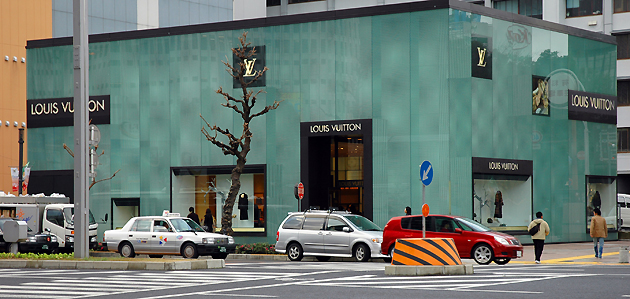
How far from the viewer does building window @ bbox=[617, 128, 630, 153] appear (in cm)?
5419

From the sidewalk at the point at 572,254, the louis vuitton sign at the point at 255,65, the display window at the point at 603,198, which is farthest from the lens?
the display window at the point at 603,198

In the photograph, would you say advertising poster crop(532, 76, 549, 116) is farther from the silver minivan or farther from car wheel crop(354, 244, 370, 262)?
car wheel crop(354, 244, 370, 262)

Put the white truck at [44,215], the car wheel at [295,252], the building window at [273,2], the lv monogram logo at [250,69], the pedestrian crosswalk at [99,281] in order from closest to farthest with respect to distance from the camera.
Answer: the pedestrian crosswalk at [99,281]
the car wheel at [295,252]
the white truck at [44,215]
the lv monogram logo at [250,69]
the building window at [273,2]

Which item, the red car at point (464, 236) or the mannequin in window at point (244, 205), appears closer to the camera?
the red car at point (464, 236)

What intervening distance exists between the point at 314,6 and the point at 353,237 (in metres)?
38.4

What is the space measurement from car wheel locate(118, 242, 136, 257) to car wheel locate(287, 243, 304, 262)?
17.7 feet

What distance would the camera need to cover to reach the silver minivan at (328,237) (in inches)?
963

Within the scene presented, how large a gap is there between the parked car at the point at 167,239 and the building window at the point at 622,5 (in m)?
38.2

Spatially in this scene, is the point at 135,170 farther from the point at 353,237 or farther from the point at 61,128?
the point at 353,237

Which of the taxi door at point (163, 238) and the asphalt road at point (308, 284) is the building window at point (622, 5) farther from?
the asphalt road at point (308, 284)

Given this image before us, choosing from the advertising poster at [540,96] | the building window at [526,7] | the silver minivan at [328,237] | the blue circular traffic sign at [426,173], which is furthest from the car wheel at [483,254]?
the building window at [526,7]

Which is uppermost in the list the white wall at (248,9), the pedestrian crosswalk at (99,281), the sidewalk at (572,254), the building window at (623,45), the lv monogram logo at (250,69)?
the white wall at (248,9)

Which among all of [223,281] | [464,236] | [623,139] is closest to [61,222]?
[464,236]

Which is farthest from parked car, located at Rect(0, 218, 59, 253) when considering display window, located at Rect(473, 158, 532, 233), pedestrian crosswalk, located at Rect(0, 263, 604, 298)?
display window, located at Rect(473, 158, 532, 233)
